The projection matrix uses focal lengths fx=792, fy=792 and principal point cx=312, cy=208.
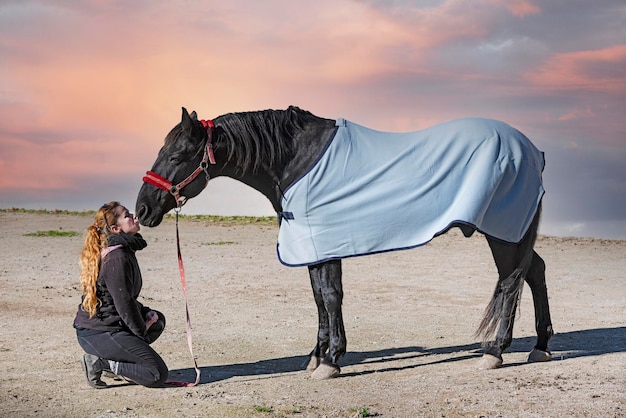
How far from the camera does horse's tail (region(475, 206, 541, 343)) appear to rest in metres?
Result: 6.46

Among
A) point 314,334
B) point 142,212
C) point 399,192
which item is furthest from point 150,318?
point 314,334

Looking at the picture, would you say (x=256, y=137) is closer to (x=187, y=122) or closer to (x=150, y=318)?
(x=187, y=122)

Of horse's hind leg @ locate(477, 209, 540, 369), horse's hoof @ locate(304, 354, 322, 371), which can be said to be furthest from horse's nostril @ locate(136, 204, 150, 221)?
horse's hind leg @ locate(477, 209, 540, 369)

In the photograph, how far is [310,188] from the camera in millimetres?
6008

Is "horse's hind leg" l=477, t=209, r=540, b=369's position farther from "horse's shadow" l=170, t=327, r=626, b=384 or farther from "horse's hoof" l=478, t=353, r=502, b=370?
"horse's shadow" l=170, t=327, r=626, b=384

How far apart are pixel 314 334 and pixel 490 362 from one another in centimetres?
212

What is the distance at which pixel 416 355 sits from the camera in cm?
708

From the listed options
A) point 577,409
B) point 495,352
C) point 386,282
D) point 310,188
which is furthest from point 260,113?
point 386,282

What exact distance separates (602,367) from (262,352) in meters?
2.91

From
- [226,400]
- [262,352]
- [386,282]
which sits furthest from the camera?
[386,282]

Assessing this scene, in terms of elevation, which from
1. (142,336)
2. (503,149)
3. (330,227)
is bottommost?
(142,336)

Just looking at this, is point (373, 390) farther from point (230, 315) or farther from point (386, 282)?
point (386, 282)

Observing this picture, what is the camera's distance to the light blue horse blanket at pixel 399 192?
602cm

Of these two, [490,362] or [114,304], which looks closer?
[114,304]
